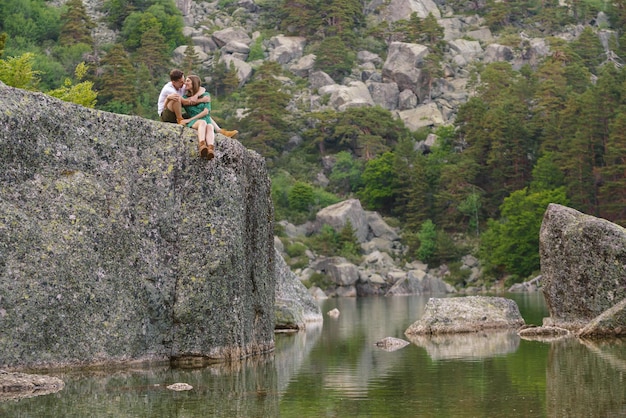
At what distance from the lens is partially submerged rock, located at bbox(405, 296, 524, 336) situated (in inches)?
1117

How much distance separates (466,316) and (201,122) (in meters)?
11.0

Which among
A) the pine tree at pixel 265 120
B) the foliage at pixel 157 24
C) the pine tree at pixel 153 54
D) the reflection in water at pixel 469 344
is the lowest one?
the reflection in water at pixel 469 344

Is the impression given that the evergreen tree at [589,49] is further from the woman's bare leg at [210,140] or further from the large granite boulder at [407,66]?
the woman's bare leg at [210,140]

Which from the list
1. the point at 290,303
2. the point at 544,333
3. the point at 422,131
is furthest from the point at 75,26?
the point at 544,333

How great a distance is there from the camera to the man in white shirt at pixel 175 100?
22062mm

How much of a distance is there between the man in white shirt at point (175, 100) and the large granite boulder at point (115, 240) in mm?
1370

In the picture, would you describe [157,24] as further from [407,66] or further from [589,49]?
[589,49]

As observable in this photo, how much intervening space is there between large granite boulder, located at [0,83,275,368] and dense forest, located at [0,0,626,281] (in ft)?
238

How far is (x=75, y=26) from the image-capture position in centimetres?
15625

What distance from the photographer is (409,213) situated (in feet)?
403

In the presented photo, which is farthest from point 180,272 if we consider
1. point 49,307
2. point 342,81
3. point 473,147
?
point 342,81

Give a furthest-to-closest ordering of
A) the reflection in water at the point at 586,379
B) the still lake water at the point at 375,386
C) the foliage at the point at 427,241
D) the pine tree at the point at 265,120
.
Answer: the pine tree at the point at 265,120, the foliage at the point at 427,241, the still lake water at the point at 375,386, the reflection in water at the point at 586,379

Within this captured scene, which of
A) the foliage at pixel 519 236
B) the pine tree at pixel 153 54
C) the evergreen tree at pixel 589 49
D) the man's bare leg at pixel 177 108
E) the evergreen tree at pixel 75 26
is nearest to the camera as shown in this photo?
the man's bare leg at pixel 177 108

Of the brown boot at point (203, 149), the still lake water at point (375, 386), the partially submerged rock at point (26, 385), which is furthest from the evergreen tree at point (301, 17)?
the partially submerged rock at point (26, 385)
